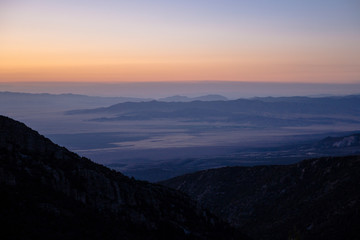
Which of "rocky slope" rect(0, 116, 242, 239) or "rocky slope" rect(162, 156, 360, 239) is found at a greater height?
"rocky slope" rect(0, 116, 242, 239)

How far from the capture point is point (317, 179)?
49.2m

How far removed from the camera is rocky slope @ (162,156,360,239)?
Result: 37.3m

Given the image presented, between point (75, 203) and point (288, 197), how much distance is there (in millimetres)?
28297

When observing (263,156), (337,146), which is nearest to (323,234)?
(263,156)

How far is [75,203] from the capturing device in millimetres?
25953

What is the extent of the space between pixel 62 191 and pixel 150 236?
5.67 m

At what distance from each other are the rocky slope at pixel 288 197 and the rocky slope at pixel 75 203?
27.4 ft

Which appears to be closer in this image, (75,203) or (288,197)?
(75,203)

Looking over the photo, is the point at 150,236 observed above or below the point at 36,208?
below

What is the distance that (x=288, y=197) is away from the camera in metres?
48.2

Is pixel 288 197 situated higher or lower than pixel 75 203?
lower

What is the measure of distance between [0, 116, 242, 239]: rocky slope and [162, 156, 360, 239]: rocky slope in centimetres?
834

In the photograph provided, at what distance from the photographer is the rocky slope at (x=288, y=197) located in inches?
1468

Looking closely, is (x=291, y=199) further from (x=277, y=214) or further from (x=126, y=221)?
(x=126, y=221)
